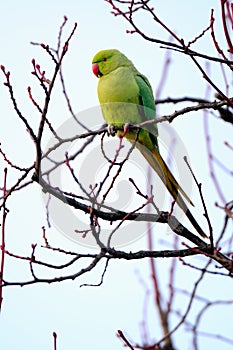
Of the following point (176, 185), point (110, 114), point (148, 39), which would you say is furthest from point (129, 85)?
point (148, 39)

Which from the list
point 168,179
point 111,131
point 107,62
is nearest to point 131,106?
point 111,131

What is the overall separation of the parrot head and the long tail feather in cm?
74

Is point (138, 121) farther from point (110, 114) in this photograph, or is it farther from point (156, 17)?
point (156, 17)

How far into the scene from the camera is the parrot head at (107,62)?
4000 millimetres

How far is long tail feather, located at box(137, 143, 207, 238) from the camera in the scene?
2.88m

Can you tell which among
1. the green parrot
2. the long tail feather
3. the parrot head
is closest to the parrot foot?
the green parrot

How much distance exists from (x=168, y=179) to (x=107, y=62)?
1308 mm

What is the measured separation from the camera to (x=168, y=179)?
3303mm

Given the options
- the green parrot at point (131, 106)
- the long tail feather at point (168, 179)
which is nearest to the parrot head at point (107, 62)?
the green parrot at point (131, 106)

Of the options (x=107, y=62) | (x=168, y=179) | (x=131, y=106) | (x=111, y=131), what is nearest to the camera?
(x=168, y=179)

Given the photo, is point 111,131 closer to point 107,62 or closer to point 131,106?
point 131,106

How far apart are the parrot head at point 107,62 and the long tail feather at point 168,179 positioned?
2.43 feet

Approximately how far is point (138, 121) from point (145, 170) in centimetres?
39

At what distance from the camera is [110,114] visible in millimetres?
3705
